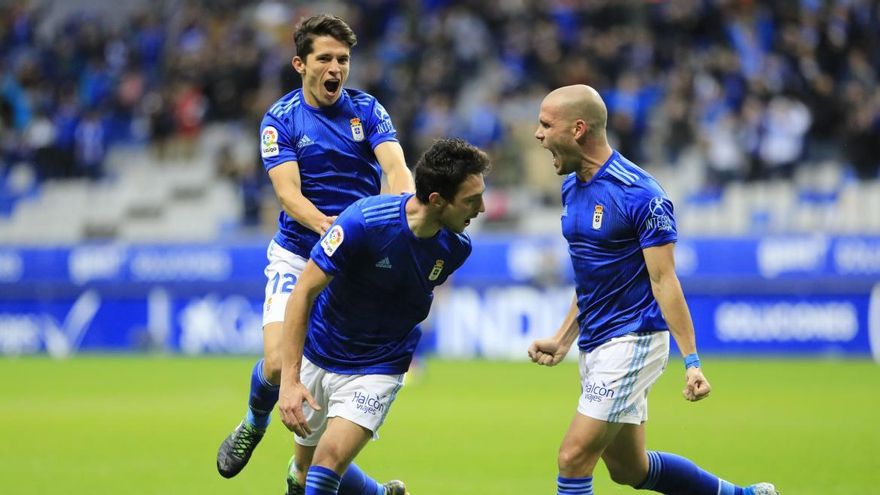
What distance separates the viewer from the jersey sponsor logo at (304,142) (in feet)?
26.7

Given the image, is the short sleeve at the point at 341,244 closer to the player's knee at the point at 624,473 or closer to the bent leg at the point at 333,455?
the bent leg at the point at 333,455

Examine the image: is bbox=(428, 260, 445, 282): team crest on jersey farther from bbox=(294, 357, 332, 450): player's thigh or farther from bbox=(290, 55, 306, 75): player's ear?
bbox=(290, 55, 306, 75): player's ear

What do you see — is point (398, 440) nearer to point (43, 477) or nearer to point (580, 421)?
point (43, 477)

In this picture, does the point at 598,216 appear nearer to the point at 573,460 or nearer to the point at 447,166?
the point at 447,166

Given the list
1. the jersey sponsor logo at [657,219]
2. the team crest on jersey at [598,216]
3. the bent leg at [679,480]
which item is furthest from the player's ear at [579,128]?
the bent leg at [679,480]

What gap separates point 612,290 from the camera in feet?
23.2

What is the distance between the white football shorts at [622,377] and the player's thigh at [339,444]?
1157 mm

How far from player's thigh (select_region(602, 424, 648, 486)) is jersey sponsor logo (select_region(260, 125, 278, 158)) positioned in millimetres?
2691

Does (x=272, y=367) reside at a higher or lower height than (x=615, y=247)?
lower

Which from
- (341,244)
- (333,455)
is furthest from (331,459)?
(341,244)

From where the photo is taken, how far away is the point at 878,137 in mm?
Result: 21797

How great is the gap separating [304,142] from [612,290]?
2.23 m

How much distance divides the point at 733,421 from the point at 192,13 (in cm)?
1978

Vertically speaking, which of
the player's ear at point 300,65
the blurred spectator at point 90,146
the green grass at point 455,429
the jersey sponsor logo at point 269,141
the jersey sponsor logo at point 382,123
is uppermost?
the player's ear at point 300,65
